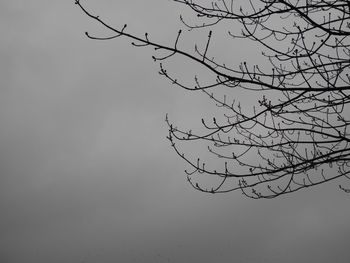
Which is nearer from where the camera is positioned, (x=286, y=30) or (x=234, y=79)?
(x=234, y=79)

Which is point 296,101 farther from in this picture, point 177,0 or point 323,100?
point 177,0

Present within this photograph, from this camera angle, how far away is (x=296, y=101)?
3301mm

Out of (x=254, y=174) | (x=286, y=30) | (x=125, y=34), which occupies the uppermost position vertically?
(x=286, y=30)

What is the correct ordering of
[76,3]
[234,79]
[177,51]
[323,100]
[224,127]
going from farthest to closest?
[323,100] → [224,127] → [234,79] → [177,51] → [76,3]

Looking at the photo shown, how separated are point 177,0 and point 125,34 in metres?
0.81

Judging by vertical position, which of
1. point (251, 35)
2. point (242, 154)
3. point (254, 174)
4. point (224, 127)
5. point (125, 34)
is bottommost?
point (254, 174)

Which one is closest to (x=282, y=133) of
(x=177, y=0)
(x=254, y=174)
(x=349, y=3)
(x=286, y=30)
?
(x=254, y=174)

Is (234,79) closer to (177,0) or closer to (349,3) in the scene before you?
(177,0)

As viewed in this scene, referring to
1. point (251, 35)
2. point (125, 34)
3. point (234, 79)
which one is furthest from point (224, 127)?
point (125, 34)

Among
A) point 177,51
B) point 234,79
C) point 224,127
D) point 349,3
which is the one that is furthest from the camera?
point 224,127

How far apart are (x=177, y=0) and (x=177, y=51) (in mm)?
692

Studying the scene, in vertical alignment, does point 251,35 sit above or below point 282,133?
above

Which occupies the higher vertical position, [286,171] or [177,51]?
[177,51]

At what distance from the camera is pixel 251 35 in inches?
114
